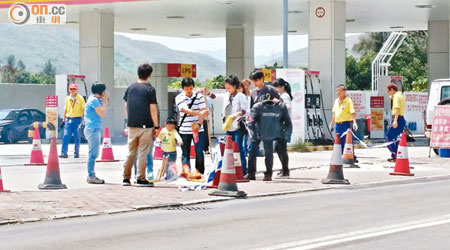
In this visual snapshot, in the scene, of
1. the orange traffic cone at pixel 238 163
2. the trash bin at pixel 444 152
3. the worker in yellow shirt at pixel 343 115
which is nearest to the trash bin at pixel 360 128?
the trash bin at pixel 444 152

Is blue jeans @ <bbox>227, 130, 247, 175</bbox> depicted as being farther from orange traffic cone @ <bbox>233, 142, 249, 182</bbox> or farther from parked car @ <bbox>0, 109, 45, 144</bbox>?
parked car @ <bbox>0, 109, 45, 144</bbox>

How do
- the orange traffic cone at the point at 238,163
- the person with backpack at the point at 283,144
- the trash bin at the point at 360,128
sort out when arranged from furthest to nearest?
the trash bin at the point at 360,128
the person with backpack at the point at 283,144
the orange traffic cone at the point at 238,163

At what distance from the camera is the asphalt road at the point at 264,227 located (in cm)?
984

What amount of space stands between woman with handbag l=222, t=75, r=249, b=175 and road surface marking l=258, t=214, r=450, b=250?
5.61 m

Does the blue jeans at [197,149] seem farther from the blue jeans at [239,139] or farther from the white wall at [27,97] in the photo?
the white wall at [27,97]

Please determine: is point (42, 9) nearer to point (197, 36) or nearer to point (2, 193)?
point (197, 36)

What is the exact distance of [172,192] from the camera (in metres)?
Result: 14.9

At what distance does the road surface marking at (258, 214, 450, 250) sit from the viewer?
9680 millimetres

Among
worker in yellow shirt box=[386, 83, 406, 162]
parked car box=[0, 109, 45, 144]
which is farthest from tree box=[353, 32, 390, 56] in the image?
worker in yellow shirt box=[386, 83, 406, 162]

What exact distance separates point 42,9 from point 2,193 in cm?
2160

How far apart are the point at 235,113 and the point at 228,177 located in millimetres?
2594

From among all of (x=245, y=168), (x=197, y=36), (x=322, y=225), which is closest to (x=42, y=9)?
(x=197, y=36)

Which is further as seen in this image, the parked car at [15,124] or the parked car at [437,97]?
the parked car at [15,124]

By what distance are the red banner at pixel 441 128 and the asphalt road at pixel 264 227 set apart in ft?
31.9
